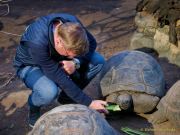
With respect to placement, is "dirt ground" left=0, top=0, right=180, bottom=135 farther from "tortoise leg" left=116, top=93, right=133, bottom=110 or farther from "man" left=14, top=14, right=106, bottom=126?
"man" left=14, top=14, right=106, bottom=126

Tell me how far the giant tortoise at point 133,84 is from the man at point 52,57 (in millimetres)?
434

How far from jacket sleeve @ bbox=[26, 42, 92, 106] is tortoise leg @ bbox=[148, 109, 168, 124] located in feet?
2.99

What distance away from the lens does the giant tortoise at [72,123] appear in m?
3.20

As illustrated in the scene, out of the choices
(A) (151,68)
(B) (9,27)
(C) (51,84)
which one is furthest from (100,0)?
(C) (51,84)

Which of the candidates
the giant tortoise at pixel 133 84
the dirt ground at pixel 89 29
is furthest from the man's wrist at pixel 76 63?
the dirt ground at pixel 89 29

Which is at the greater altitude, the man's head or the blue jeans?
the man's head

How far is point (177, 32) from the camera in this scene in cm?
605

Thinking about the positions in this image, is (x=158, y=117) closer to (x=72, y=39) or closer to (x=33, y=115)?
(x=33, y=115)

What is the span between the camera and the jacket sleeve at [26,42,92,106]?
384cm

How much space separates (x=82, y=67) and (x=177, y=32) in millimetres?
2083

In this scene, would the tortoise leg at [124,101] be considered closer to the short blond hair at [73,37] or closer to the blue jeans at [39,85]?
the blue jeans at [39,85]

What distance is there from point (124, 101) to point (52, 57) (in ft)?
3.13

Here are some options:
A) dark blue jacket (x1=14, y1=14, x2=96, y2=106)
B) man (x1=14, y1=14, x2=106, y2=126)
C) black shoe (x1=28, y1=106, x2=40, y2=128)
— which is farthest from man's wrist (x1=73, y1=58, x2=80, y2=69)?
black shoe (x1=28, y1=106, x2=40, y2=128)

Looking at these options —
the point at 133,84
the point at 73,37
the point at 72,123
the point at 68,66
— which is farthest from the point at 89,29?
the point at 72,123
